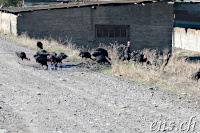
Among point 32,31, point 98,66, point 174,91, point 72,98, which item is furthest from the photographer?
point 32,31

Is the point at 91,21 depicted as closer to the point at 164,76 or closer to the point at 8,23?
the point at 8,23

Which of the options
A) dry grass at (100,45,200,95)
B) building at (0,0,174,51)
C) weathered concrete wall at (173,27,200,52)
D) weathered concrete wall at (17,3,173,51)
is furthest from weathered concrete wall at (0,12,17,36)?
weathered concrete wall at (173,27,200,52)

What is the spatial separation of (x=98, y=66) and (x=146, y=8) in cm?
1165

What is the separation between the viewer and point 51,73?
12.9 m

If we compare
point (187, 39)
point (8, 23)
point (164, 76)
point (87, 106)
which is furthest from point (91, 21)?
point (87, 106)

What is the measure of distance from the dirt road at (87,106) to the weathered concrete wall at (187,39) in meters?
21.6

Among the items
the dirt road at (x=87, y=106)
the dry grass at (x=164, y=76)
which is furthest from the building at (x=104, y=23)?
the dirt road at (x=87, y=106)

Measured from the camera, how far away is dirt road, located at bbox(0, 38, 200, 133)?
742cm

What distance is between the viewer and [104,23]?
82.1ft

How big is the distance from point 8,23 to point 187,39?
16.3m

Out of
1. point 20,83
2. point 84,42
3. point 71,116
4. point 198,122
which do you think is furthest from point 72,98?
point 84,42

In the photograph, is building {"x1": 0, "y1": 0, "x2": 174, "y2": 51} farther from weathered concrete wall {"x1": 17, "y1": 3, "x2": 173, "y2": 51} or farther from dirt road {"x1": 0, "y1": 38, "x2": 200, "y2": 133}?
dirt road {"x1": 0, "y1": 38, "x2": 200, "y2": 133}

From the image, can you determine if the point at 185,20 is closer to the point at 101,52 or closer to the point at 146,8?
the point at 146,8

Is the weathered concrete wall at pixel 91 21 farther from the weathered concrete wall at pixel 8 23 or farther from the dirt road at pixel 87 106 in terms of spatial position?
the dirt road at pixel 87 106
